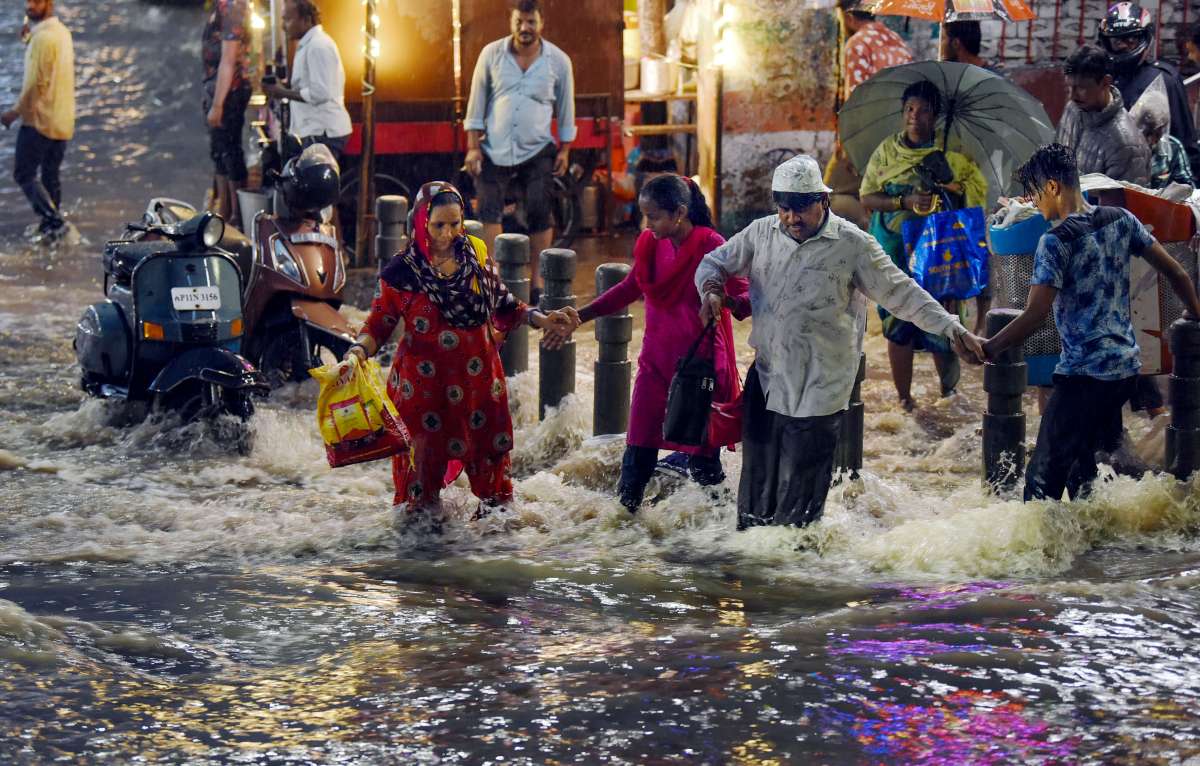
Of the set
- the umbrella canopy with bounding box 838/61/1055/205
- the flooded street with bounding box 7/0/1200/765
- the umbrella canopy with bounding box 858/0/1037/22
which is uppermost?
the umbrella canopy with bounding box 858/0/1037/22

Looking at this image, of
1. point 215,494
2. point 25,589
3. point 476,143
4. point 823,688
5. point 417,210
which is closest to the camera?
point 823,688

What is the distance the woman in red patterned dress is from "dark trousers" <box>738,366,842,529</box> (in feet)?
3.44

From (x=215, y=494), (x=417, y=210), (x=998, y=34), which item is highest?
(x=998, y=34)

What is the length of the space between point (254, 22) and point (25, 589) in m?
8.82

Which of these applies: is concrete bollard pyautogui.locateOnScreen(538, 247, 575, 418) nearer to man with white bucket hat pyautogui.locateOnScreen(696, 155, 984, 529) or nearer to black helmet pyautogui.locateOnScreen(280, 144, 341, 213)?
black helmet pyautogui.locateOnScreen(280, 144, 341, 213)

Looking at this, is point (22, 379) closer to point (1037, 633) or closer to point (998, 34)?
point (1037, 633)

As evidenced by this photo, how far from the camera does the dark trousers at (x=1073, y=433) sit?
22.0ft

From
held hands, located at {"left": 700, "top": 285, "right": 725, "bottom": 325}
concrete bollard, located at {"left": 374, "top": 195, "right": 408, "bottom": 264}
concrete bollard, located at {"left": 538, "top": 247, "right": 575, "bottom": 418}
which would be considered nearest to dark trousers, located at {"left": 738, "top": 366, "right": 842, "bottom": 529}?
held hands, located at {"left": 700, "top": 285, "right": 725, "bottom": 325}

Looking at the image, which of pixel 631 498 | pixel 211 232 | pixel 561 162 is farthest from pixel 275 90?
pixel 631 498

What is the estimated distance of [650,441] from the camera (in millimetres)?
7164

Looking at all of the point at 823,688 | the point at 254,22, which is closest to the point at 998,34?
the point at 254,22

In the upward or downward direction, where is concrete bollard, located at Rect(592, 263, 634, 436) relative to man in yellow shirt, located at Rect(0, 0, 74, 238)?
downward

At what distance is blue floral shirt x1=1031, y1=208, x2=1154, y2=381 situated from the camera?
6.50 meters

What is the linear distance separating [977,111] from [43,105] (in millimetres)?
9524
